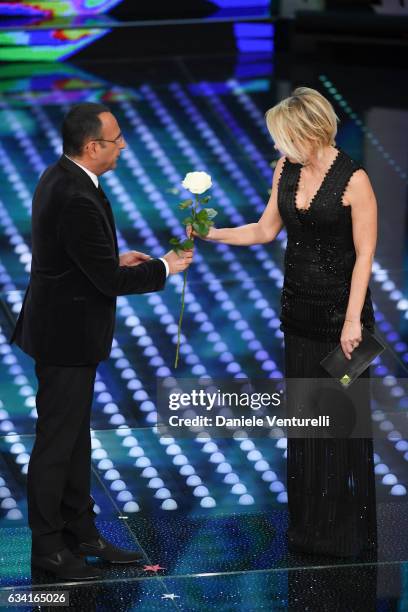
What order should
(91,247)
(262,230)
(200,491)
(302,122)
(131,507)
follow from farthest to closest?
(200,491)
(131,507)
(262,230)
(302,122)
(91,247)

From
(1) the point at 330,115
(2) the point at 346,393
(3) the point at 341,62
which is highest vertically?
(1) the point at 330,115

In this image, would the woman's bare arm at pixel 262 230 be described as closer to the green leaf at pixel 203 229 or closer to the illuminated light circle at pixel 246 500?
the green leaf at pixel 203 229

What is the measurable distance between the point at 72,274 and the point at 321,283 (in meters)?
0.77

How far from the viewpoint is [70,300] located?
377cm

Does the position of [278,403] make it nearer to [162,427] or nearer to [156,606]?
[162,427]

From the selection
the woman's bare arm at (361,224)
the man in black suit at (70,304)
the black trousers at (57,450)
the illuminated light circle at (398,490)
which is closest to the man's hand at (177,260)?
the man in black suit at (70,304)

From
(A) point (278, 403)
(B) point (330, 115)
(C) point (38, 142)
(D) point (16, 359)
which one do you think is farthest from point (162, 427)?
(C) point (38, 142)

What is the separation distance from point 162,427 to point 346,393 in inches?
41.4

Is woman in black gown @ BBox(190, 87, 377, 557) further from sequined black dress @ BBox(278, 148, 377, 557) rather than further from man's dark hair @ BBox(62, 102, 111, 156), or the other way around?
man's dark hair @ BBox(62, 102, 111, 156)

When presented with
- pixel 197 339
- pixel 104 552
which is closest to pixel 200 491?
pixel 104 552

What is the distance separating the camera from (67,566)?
153 inches

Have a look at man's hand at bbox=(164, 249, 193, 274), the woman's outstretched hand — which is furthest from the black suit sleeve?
the woman's outstretched hand

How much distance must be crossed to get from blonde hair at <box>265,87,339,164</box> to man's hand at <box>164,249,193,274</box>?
17.9 inches

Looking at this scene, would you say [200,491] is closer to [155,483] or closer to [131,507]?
[155,483]
